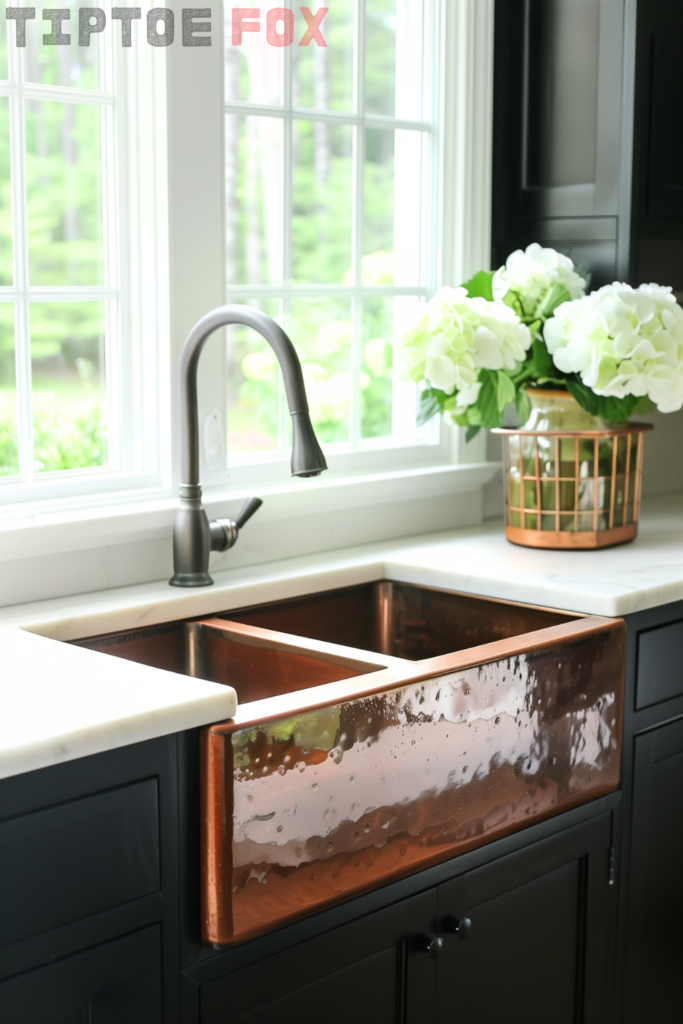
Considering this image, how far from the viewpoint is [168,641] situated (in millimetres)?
1854

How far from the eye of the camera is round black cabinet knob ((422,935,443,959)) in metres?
1.59

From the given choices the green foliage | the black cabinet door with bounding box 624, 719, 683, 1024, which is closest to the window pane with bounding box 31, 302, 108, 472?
the green foliage

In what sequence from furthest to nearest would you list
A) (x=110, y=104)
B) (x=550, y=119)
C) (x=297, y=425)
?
(x=550, y=119) → (x=110, y=104) → (x=297, y=425)

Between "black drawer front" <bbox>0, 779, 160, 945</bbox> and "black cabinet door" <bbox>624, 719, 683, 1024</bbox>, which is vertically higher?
"black drawer front" <bbox>0, 779, 160, 945</bbox>

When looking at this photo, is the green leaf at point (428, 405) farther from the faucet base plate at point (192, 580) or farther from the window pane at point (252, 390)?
the faucet base plate at point (192, 580)

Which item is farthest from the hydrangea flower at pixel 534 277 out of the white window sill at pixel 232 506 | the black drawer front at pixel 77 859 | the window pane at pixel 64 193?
the black drawer front at pixel 77 859

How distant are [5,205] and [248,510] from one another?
2.16ft

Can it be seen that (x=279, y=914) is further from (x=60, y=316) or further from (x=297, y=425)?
(x=60, y=316)

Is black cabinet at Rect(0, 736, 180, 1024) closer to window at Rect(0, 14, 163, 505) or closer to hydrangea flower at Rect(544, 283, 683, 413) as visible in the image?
window at Rect(0, 14, 163, 505)

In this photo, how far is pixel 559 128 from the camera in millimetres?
2508

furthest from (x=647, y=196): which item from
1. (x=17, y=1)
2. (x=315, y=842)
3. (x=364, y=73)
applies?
(x=315, y=842)

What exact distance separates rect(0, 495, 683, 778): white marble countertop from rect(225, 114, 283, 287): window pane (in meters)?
0.59

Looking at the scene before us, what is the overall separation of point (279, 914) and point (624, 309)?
1.25 metres

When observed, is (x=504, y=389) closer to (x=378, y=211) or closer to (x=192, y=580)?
(x=378, y=211)
